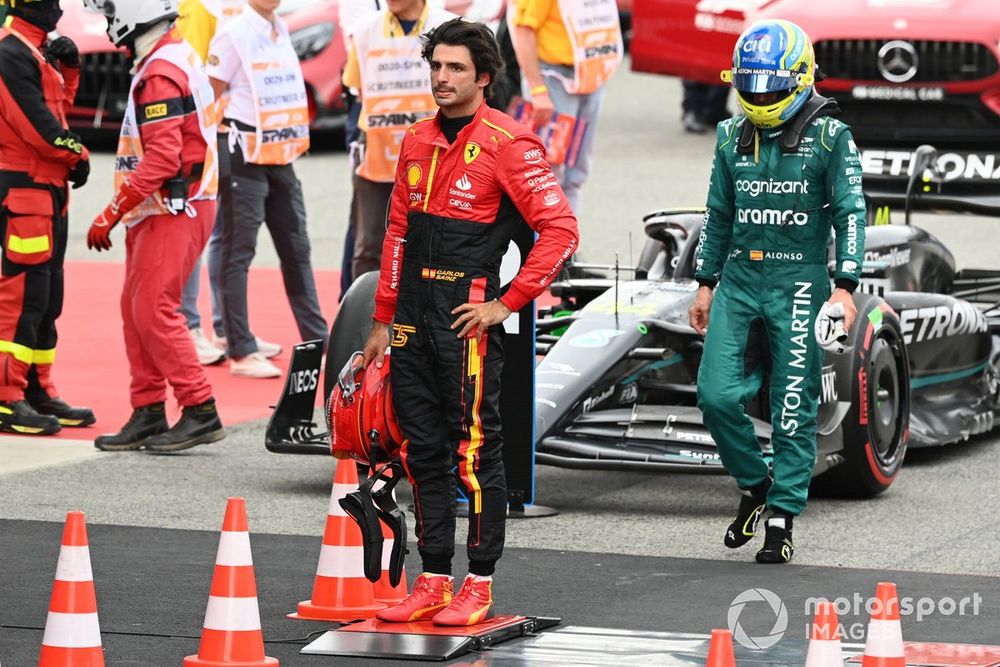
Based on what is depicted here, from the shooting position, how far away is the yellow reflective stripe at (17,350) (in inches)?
385

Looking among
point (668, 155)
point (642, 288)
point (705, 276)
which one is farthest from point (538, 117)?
point (668, 155)

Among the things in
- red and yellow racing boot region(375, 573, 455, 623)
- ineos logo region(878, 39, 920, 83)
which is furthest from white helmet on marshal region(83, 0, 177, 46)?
ineos logo region(878, 39, 920, 83)

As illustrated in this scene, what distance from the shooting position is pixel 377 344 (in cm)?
659

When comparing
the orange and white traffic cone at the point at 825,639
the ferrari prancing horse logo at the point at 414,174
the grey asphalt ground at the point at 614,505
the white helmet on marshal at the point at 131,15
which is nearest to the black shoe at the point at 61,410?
the grey asphalt ground at the point at 614,505

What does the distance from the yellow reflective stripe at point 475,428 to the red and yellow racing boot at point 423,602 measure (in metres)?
0.26

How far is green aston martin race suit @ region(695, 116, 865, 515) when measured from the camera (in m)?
7.52

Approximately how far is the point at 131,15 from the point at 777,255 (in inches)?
126

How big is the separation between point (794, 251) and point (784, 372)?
0.43m

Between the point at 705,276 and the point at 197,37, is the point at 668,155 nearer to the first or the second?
the point at 197,37

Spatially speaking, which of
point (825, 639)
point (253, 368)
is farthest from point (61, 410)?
point (825, 639)

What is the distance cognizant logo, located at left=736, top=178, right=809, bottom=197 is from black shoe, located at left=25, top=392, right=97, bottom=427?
3.82 meters

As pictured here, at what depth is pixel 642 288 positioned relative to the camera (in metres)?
9.11
